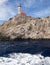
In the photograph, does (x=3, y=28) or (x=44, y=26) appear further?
(x=3, y=28)

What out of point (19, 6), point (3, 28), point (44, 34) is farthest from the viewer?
point (19, 6)

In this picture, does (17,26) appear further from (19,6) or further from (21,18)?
(19,6)

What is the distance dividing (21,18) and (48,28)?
1573 cm

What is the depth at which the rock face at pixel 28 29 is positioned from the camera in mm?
91525

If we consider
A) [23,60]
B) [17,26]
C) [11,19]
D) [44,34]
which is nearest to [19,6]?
[11,19]

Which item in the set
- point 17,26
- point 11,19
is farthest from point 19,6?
point 17,26

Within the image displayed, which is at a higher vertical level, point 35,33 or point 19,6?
point 19,6

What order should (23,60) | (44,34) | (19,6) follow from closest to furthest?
(23,60) → (44,34) → (19,6)

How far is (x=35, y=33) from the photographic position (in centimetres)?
9169

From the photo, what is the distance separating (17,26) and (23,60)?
71515 millimetres

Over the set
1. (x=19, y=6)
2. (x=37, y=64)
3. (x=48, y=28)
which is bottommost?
(x=37, y=64)

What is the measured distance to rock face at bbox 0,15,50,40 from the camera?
91.5 meters

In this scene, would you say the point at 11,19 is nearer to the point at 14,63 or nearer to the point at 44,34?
the point at 44,34

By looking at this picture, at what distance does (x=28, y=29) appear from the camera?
94.5 metres
